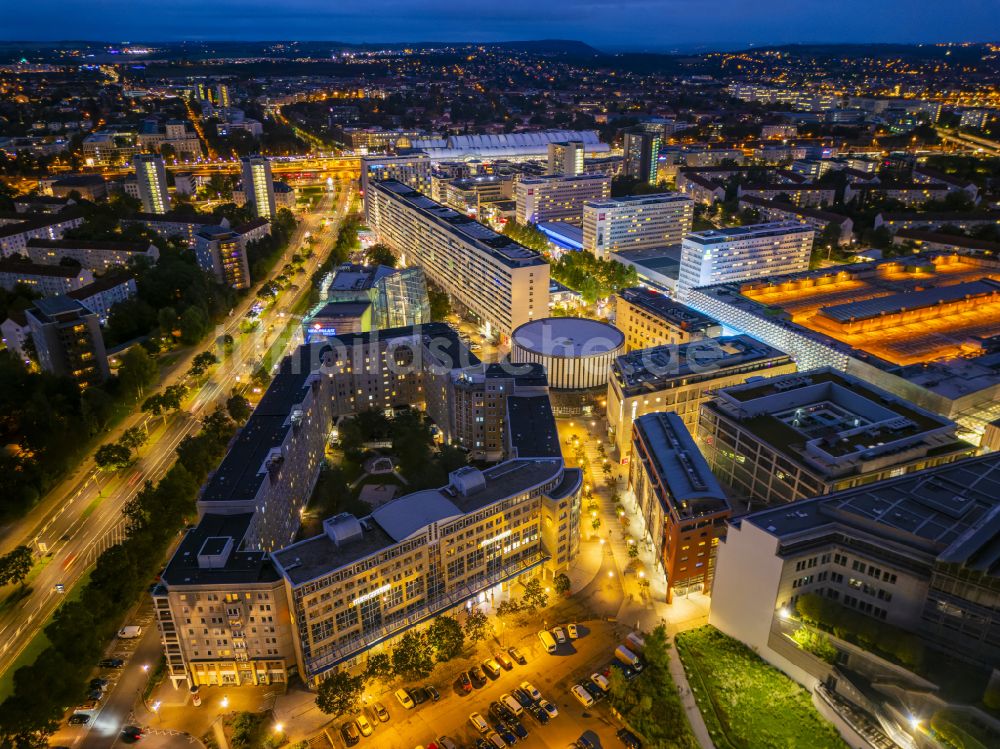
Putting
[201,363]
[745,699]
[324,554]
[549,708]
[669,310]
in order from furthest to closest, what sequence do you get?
[669,310], [201,363], [324,554], [745,699], [549,708]

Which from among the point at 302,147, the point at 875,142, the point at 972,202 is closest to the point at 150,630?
the point at 972,202

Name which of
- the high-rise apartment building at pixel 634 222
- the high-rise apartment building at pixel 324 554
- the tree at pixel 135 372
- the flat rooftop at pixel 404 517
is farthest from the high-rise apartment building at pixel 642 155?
the flat rooftop at pixel 404 517

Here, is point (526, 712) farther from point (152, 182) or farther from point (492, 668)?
point (152, 182)

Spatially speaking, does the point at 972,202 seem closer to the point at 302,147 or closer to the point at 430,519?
the point at 430,519

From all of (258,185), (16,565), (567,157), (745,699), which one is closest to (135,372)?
(16,565)

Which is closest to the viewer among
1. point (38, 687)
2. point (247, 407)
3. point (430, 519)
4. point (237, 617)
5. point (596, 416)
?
point (38, 687)

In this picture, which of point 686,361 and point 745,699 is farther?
point 686,361
